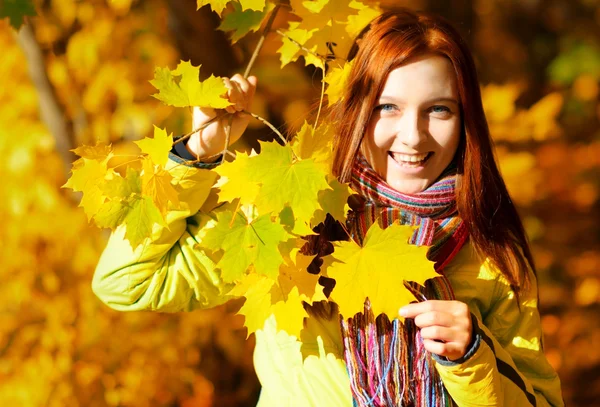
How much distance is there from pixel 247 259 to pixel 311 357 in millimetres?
480

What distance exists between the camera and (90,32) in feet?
12.0

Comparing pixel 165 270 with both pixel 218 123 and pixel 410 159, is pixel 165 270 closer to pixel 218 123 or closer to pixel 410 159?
pixel 218 123

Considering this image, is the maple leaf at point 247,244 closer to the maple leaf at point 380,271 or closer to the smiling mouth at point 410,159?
the maple leaf at point 380,271

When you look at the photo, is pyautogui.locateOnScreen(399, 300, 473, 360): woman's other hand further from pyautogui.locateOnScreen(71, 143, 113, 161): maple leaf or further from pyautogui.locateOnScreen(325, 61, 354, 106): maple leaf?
pyautogui.locateOnScreen(71, 143, 113, 161): maple leaf

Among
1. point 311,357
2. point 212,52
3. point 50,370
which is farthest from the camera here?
point 50,370

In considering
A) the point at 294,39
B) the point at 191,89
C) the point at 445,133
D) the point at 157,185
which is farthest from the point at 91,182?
the point at 445,133

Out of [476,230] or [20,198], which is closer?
[476,230]

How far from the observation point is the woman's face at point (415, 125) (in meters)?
1.61

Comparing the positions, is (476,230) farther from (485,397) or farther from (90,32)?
(90,32)

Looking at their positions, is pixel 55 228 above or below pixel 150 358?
above

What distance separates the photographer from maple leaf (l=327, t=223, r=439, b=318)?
137 centimetres

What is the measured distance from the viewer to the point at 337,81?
64.9 inches

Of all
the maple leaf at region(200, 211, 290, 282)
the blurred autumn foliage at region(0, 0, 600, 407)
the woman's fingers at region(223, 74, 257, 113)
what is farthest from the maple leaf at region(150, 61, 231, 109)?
the blurred autumn foliage at region(0, 0, 600, 407)

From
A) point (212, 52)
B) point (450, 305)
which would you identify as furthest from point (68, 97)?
point (450, 305)
